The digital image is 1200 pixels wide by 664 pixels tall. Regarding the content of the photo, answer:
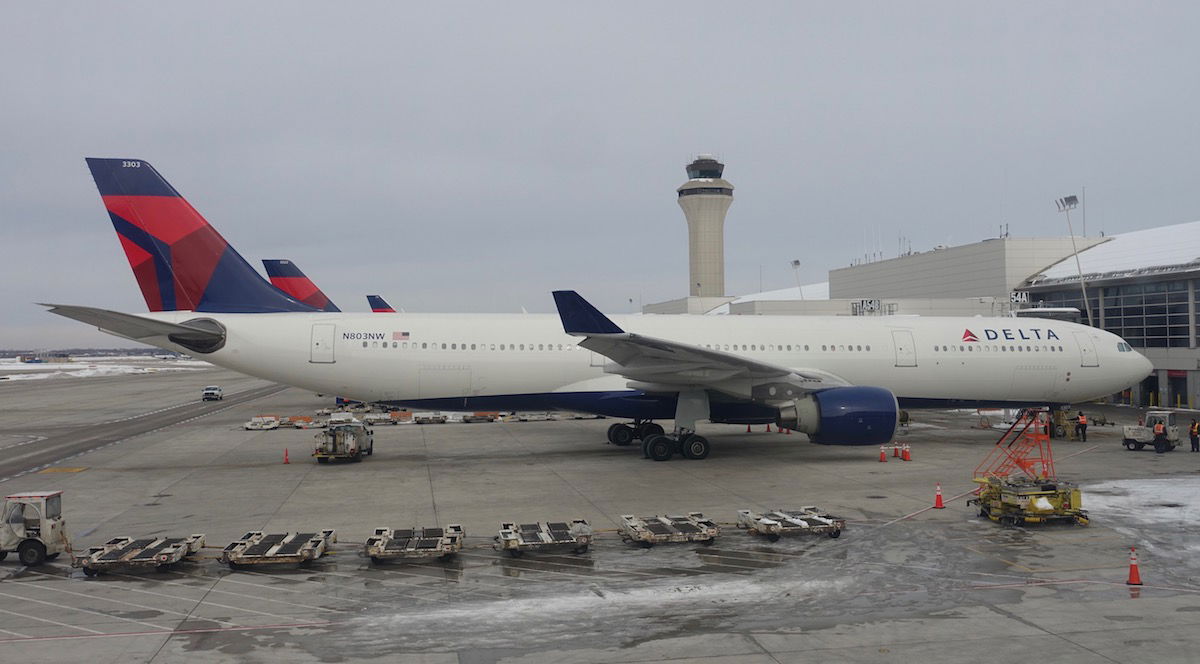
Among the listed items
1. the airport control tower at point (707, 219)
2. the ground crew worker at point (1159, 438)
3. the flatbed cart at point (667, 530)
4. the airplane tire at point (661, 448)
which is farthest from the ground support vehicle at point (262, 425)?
the airport control tower at point (707, 219)

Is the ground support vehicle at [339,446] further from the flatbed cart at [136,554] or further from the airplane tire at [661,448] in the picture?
the flatbed cart at [136,554]

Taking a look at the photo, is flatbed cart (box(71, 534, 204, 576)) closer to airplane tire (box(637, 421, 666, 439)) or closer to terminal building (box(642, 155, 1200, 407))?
airplane tire (box(637, 421, 666, 439))

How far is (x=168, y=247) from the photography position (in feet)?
64.9

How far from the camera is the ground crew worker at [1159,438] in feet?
68.4

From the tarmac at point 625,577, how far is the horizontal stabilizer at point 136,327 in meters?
3.28

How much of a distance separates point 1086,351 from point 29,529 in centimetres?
2537

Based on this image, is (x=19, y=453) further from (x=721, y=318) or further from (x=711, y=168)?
(x=711, y=168)

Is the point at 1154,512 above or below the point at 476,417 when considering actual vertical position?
below

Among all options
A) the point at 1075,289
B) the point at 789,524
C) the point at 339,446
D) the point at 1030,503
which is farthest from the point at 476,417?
the point at 1075,289

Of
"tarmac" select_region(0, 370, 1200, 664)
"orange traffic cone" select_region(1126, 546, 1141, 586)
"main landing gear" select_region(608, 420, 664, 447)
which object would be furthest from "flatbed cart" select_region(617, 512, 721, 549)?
"main landing gear" select_region(608, 420, 664, 447)

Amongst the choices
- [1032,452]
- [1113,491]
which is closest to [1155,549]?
[1113,491]

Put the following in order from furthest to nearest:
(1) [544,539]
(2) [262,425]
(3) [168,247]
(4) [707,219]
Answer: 1. (4) [707,219]
2. (2) [262,425]
3. (3) [168,247]
4. (1) [544,539]

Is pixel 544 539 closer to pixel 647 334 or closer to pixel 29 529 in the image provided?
pixel 29 529

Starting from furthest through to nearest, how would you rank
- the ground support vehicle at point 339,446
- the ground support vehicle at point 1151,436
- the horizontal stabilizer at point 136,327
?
the ground support vehicle at point 1151,436 < the ground support vehicle at point 339,446 < the horizontal stabilizer at point 136,327
